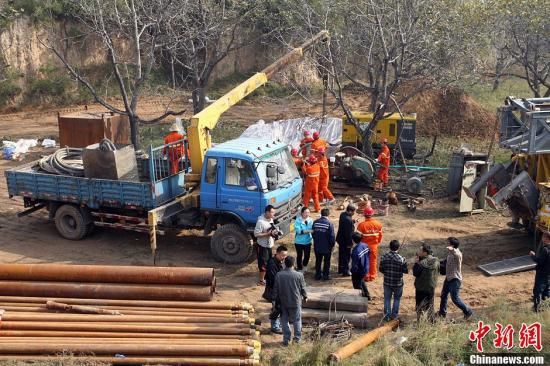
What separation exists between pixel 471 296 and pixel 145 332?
222 inches

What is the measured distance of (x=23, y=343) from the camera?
8.42 metres

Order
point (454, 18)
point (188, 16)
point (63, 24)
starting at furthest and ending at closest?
point (63, 24) < point (188, 16) < point (454, 18)

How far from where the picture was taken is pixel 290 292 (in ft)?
28.9

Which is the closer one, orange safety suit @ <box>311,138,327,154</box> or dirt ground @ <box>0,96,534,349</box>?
dirt ground @ <box>0,96,534,349</box>

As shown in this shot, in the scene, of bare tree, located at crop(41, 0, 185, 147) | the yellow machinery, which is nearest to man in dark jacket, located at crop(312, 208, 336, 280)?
bare tree, located at crop(41, 0, 185, 147)

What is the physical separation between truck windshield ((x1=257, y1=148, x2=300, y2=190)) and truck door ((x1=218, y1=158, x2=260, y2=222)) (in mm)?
154

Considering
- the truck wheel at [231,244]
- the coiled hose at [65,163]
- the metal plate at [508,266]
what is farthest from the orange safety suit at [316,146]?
the metal plate at [508,266]

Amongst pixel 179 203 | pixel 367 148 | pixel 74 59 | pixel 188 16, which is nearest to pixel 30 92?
pixel 74 59

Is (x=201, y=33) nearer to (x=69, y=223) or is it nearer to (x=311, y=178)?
(x=311, y=178)

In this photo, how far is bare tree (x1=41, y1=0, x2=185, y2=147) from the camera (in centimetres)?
1816

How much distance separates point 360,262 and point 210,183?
3509 millimetres

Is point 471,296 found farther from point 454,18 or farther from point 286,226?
point 454,18

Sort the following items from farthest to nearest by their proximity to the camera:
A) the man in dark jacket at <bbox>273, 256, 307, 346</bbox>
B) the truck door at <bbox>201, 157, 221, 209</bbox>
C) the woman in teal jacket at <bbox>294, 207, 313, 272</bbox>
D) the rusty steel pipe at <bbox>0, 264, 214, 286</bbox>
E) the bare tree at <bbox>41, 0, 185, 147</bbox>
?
the bare tree at <bbox>41, 0, 185, 147</bbox> < the truck door at <bbox>201, 157, 221, 209</bbox> < the woman in teal jacket at <bbox>294, 207, 313, 272</bbox> < the rusty steel pipe at <bbox>0, 264, 214, 286</bbox> < the man in dark jacket at <bbox>273, 256, 307, 346</bbox>

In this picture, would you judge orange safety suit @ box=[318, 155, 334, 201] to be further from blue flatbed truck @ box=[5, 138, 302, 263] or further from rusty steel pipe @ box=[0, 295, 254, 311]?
rusty steel pipe @ box=[0, 295, 254, 311]
